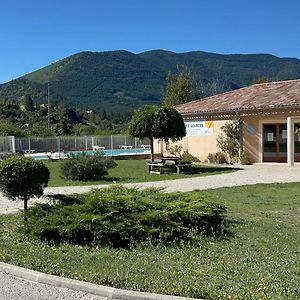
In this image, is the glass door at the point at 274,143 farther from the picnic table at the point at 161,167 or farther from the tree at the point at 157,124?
the picnic table at the point at 161,167

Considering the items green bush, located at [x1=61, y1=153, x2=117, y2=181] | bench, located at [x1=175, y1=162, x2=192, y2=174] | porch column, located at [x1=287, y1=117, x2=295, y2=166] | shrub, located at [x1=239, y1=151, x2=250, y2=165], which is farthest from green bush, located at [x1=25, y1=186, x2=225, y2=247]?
shrub, located at [x1=239, y1=151, x2=250, y2=165]

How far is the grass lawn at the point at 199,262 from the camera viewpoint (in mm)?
5531

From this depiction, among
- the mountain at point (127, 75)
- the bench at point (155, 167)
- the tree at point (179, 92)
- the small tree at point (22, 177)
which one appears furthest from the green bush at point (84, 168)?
the mountain at point (127, 75)

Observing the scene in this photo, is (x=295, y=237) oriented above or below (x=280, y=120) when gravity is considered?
below

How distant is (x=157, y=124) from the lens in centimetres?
2317

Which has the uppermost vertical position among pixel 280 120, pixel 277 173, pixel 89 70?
pixel 89 70

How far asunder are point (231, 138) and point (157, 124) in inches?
250

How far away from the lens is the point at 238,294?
17.3 feet

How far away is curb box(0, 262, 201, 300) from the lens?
530cm

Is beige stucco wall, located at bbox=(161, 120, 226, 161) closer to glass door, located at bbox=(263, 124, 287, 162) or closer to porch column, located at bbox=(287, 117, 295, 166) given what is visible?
glass door, located at bbox=(263, 124, 287, 162)

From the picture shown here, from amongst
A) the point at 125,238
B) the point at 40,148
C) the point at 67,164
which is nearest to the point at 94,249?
the point at 125,238

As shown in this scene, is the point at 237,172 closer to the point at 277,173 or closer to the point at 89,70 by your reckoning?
the point at 277,173

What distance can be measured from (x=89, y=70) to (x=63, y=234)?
139 meters

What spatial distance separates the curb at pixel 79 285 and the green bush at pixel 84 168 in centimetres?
1321
